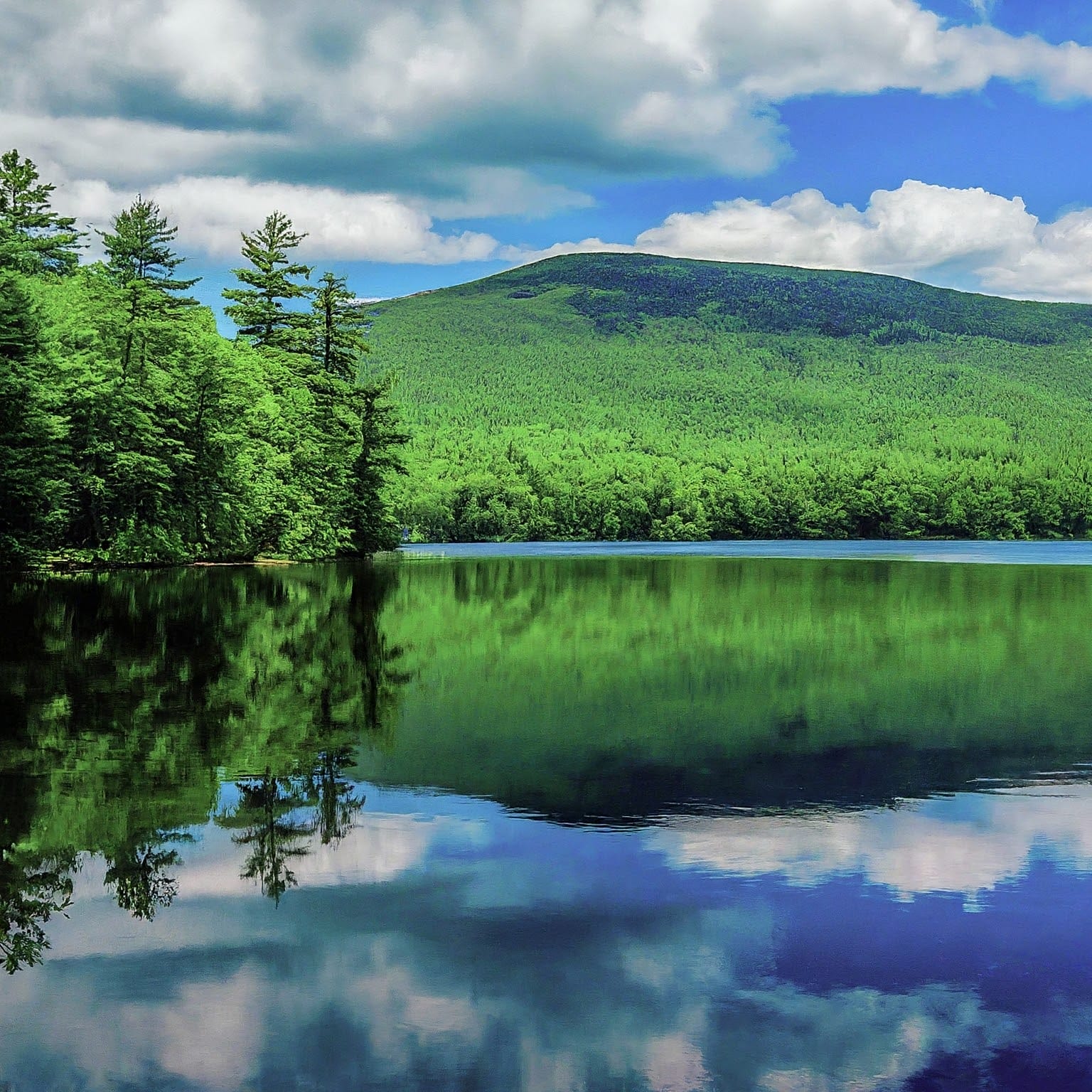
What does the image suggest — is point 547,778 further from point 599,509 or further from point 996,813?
point 599,509

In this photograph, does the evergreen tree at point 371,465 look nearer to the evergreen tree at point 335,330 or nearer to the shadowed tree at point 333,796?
the evergreen tree at point 335,330

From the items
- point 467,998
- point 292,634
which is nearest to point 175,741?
point 467,998

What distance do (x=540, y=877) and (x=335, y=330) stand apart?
239 feet

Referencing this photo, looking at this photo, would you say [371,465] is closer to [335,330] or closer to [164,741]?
[335,330]

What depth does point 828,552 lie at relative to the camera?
332 feet

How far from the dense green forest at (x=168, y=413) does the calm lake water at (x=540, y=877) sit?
1080 inches

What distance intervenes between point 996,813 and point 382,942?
18.3 ft

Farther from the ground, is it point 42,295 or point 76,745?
point 42,295

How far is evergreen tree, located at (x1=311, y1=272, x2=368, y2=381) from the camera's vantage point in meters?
77.1

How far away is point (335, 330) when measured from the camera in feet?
256

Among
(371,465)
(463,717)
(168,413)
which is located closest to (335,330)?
(371,465)

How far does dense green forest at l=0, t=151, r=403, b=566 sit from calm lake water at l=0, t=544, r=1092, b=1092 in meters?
27.4

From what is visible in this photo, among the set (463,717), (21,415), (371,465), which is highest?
(21,415)

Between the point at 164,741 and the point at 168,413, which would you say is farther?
the point at 168,413
